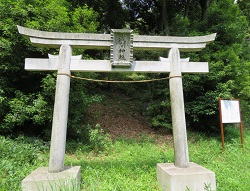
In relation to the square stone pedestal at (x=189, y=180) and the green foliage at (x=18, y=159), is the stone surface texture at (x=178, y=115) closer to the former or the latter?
the square stone pedestal at (x=189, y=180)

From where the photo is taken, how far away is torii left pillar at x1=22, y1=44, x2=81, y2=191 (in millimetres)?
3070

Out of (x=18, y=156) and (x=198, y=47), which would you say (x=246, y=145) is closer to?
(x=198, y=47)

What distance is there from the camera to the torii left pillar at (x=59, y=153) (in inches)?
121

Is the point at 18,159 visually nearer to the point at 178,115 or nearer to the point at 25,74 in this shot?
the point at 25,74

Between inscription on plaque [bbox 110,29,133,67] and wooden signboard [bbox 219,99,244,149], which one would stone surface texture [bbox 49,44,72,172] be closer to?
inscription on plaque [bbox 110,29,133,67]

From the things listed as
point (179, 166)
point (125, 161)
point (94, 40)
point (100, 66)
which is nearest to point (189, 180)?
point (179, 166)

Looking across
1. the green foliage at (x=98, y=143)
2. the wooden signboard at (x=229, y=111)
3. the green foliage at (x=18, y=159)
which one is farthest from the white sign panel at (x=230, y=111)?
the green foliage at (x=18, y=159)

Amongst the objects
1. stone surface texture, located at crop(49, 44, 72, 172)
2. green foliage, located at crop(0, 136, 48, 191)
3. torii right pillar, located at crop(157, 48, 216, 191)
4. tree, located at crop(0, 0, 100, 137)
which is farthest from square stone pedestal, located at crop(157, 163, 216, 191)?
tree, located at crop(0, 0, 100, 137)

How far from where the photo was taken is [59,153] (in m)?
3.53

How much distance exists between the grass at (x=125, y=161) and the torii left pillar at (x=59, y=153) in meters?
0.47

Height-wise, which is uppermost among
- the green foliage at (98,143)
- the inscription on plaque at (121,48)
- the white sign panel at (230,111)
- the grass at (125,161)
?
the inscription on plaque at (121,48)

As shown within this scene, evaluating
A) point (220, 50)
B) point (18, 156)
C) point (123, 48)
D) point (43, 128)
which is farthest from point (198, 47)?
point (43, 128)

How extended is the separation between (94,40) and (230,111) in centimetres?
524

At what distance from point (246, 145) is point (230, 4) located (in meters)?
6.28
